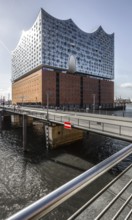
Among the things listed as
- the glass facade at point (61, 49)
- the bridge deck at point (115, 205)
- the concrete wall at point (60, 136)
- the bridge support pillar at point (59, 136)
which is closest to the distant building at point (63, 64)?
the glass facade at point (61, 49)

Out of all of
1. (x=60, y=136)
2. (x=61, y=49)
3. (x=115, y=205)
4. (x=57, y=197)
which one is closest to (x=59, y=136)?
(x=60, y=136)

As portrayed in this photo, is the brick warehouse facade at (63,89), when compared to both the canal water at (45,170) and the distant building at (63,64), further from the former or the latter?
the canal water at (45,170)

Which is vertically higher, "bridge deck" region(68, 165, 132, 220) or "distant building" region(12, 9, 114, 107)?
"distant building" region(12, 9, 114, 107)

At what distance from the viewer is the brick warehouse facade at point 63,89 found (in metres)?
71.5

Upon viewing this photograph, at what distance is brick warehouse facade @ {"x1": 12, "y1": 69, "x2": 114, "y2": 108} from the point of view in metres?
71.5

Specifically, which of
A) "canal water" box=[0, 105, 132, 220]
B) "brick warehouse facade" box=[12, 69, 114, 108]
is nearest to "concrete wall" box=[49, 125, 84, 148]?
"canal water" box=[0, 105, 132, 220]

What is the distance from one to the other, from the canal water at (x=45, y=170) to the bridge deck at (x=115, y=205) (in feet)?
20.2

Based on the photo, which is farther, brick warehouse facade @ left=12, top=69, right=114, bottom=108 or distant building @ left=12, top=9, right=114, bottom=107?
distant building @ left=12, top=9, right=114, bottom=107

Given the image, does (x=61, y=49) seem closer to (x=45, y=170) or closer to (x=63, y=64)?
(x=63, y=64)

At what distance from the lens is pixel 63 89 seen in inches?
3036

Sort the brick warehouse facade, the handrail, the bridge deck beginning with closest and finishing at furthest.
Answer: the handrail < the bridge deck < the brick warehouse facade

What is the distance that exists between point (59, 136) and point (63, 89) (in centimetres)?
5456

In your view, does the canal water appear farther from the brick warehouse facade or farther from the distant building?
the brick warehouse facade

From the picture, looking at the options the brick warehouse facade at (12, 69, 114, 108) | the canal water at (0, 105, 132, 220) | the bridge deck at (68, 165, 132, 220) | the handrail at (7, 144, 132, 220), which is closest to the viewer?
the handrail at (7, 144, 132, 220)
